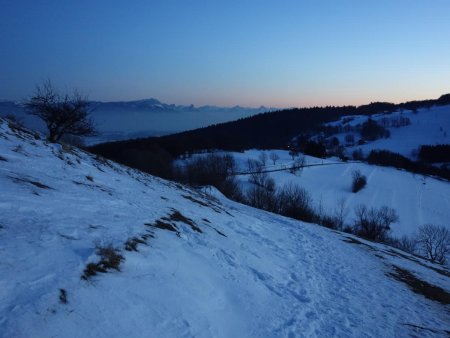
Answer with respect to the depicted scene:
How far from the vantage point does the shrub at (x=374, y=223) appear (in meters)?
49.6

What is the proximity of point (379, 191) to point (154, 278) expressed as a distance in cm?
9702

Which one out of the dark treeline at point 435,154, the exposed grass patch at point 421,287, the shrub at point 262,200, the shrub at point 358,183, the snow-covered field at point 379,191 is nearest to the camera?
the exposed grass patch at point 421,287

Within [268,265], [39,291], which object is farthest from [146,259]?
[268,265]

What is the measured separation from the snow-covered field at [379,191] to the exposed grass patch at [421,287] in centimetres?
5118

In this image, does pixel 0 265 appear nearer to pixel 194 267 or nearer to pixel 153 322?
pixel 153 322

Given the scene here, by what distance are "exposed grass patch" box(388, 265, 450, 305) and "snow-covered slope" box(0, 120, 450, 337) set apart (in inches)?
3.5

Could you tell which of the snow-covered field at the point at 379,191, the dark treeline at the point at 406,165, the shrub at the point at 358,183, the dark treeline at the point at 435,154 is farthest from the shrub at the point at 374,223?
the dark treeline at the point at 435,154

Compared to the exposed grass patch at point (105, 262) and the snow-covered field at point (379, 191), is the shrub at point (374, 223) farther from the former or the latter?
the exposed grass patch at point (105, 262)

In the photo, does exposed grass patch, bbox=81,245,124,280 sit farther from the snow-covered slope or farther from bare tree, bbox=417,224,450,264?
bare tree, bbox=417,224,450,264

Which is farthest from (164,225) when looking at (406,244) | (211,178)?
(406,244)

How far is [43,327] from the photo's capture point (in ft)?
11.8

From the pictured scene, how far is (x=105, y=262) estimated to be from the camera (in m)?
5.29

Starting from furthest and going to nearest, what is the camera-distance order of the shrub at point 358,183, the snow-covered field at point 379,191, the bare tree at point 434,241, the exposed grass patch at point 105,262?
1. the shrub at point 358,183
2. the snow-covered field at point 379,191
3. the bare tree at point 434,241
4. the exposed grass patch at point 105,262

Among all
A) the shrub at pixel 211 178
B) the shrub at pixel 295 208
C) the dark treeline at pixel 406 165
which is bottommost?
the dark treeline at pixel 406 165
